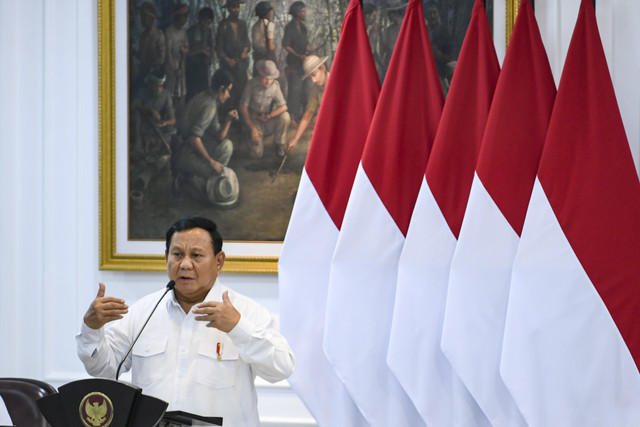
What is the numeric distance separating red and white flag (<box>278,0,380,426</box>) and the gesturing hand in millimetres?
820

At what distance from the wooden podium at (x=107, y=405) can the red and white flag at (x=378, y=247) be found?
1.33 m

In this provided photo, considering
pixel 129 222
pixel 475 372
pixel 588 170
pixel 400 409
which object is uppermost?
pixel 588 170

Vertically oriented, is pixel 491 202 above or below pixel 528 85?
below

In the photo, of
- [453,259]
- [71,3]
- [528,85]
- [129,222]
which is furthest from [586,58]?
[71,3]

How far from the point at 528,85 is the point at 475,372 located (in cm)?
116

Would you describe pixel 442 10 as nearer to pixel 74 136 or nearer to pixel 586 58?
pixel 586 58

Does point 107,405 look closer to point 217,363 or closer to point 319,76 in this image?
point 217,363

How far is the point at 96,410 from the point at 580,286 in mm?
1796

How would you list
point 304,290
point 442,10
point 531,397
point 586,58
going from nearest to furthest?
point 531,397
point 586,58
point 304,290
point 442,10

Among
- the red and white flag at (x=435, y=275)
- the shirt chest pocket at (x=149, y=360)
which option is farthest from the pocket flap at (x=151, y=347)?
the red and white flag at (x=435, y=275)

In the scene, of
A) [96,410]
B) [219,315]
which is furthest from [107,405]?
[219,315]

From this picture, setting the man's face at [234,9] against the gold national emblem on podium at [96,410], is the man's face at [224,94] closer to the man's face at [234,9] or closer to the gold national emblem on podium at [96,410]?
the man's face at [234,9]

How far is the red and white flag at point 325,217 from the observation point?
3.06 metres

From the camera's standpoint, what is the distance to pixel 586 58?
2.85 m
